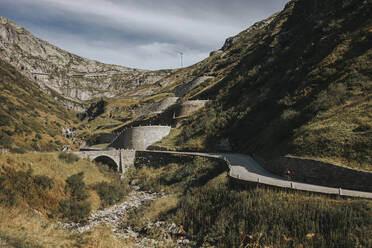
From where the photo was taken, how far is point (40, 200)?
19688mm

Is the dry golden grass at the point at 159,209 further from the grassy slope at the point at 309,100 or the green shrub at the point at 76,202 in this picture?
the grassy slope at the point at 309,100

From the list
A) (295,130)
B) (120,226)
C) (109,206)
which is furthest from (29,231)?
Result: (295,130)

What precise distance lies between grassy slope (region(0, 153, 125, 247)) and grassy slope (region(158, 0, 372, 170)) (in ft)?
55.1

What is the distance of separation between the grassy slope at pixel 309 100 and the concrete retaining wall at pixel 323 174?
861 mm

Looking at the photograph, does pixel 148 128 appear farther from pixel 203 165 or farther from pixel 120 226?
pixel 120 226

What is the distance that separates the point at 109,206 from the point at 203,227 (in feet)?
46.2

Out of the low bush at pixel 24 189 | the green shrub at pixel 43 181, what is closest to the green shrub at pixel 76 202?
the low bush at pixel 24 189

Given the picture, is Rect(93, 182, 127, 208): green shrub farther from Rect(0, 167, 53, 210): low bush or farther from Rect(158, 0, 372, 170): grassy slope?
Rect(158, 0, 372, 170): grassy slope

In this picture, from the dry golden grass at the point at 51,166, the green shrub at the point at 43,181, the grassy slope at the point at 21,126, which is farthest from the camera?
the grassy slope at the point at 21,126

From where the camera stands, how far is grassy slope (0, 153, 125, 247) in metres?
9.14

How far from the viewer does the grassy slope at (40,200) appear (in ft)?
30.0

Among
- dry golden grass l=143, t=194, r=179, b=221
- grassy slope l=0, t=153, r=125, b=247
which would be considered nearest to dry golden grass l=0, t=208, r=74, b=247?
grassy slope l=0, t=153, r=125, b=247

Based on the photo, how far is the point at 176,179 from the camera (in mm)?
29125

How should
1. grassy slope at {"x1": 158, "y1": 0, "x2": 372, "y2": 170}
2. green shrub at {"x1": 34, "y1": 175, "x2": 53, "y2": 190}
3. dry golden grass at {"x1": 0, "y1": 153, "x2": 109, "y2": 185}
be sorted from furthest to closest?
dry golden grass at {"x1": 0, "y1": 153, "x2": 109, "y2": 185} < green shrub at {"x1": 34, "y1": 175, "x2": 53, "y2": 190} < grassy slope at {"x1": 158, "y1": 0, "x2": 372, "y2": 170}
